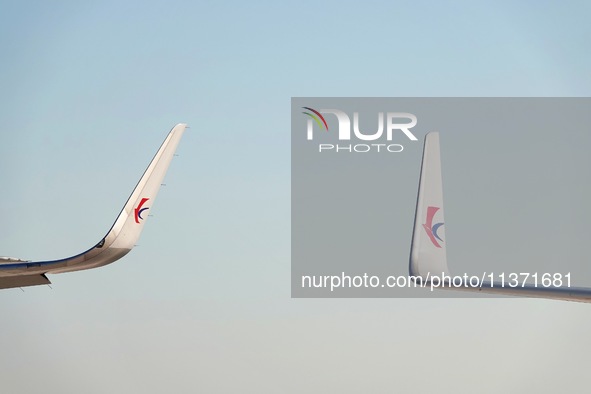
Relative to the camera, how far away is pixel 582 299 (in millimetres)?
30062

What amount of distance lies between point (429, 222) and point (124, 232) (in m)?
12.1

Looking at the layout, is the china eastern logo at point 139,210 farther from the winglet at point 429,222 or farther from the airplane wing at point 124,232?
the winglet at point 429,222

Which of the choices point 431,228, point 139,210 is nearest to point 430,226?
point 431,228

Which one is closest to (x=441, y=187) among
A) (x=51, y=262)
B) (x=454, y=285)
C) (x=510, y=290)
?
(x=454, y=285)

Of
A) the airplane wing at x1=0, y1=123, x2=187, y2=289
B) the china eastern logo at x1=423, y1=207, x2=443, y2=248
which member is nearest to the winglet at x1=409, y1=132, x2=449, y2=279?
the china eastern logo at x1=423, y1=207, x2=443, y2=248

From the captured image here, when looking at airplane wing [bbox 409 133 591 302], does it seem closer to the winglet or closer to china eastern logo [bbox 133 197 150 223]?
the winglet

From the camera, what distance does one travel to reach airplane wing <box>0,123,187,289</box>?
125 feet

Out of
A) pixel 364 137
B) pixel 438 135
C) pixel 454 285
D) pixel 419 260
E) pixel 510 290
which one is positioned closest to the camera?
pixel 510 290

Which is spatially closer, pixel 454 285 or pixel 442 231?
pixel 454 285

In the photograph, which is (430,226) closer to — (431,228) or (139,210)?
(431,228)

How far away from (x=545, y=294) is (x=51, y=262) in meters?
18.7

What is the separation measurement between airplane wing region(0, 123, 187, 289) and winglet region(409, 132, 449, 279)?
10.7 meters

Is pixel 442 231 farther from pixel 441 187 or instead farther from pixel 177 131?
pixel 177 131

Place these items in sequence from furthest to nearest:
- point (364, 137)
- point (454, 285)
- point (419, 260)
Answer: point (364, 137)
point (419, 260)
point (454, 285)
